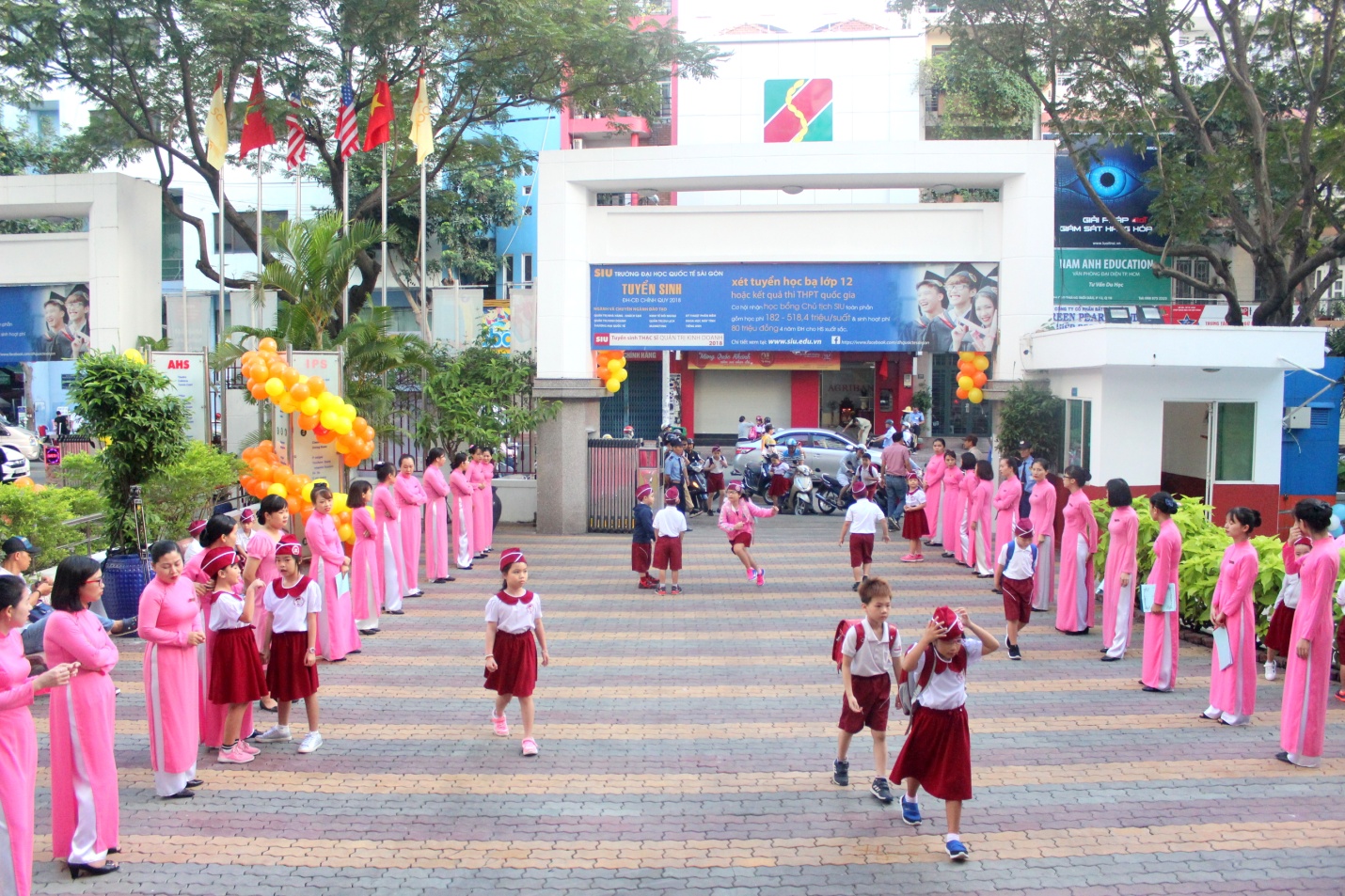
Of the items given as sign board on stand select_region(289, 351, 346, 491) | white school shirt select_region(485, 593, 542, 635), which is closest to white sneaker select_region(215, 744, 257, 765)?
white school shirt select_region(485, 593, 542, 635)

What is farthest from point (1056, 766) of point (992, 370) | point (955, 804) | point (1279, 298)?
point (1279, 298)

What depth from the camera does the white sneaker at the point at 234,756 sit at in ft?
23.6

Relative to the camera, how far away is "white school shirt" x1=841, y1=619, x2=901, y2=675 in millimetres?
6402

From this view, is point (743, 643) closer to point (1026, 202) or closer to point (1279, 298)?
point (1026, 202)

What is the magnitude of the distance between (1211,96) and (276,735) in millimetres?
21690

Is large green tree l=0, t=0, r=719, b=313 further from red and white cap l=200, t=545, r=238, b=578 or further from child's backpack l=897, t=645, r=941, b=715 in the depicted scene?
child's backpack l=897, t=645, r=941, b=715

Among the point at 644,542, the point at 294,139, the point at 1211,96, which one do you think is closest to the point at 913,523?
the point at 644,542

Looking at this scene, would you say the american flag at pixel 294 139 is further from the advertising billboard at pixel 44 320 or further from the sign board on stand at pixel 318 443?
the sign board on stand at pixel 318 443

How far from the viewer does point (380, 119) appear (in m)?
17.9

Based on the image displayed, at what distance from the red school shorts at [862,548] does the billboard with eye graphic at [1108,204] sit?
20263mm

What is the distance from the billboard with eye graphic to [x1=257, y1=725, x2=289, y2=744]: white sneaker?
88.6ft

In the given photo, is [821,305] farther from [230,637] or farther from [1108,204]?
[1108,204]

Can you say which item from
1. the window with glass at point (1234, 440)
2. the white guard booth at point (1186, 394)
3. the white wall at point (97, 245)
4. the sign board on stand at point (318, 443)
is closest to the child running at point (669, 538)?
the sign board on stand at point (318, 443)

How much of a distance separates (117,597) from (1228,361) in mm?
13198
